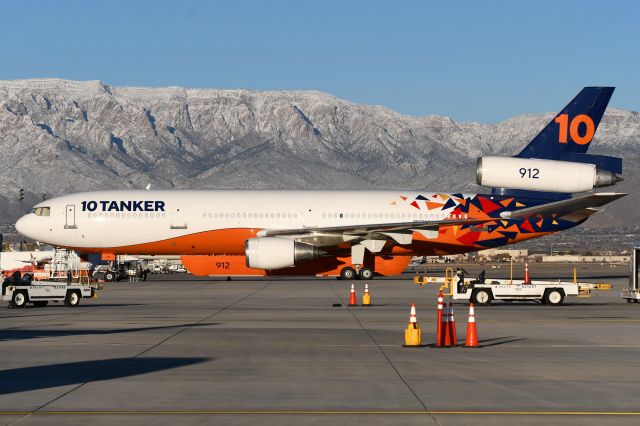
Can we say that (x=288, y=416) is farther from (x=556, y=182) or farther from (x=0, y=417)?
(x=556, y=182)

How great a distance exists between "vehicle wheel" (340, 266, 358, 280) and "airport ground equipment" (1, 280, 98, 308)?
78.6 ft

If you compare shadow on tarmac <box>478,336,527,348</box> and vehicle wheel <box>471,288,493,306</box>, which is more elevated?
vehicle wheel <box>471,288,493,306</box>

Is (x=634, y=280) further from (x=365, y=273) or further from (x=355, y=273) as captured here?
(x=355, y=273)

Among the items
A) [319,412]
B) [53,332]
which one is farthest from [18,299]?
[319,412]

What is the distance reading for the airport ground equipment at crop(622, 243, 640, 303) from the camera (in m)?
40.8

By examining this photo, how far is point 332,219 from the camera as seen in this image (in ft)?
202

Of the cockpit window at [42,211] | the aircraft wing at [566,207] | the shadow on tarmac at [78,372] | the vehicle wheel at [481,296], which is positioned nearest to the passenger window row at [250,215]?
the cockpit window at [42,211]

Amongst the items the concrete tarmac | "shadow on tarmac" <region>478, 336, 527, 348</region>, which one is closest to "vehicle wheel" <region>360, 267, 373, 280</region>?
the concrete tarmac

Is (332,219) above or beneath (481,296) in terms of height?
above

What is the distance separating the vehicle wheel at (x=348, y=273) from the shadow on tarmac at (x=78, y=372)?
40483mm

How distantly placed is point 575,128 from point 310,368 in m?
43.6

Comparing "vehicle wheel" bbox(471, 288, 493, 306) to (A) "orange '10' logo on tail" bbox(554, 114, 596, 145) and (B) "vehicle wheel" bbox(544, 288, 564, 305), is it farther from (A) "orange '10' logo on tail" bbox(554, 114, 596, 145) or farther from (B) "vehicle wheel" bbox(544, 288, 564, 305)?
(A) "orange '10' logo on tail" bbox(554, 114, 596, 145)

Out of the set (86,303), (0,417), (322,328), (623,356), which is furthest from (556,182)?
(0,417)

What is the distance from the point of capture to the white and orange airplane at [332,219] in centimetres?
6016
